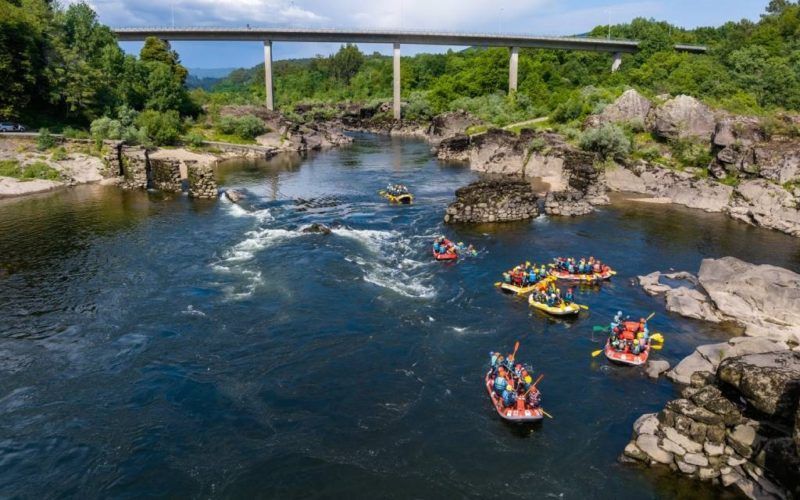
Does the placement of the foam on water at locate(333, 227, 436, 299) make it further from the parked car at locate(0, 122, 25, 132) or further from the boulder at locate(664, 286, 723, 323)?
the parked car at locate(0, 122, 25, 132)

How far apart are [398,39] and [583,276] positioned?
118 m

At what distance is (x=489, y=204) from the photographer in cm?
5853

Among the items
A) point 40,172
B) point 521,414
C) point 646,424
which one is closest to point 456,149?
point 40,172

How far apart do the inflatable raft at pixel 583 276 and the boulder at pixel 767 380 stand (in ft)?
60.1

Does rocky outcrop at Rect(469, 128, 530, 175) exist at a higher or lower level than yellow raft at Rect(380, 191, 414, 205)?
higher

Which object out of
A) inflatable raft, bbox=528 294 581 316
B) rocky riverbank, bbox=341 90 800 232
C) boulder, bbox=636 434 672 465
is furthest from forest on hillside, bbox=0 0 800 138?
boulder, bbox=636 434 672 465

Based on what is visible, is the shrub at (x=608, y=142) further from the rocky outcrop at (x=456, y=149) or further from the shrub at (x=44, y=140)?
the shrub at (x=44, y=140)

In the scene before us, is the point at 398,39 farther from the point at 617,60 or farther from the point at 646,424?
the point at 646,424

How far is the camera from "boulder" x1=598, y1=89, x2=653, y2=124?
83.9 meters

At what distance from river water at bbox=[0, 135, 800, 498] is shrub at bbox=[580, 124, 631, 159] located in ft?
63.5

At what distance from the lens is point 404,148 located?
11900 centimetres

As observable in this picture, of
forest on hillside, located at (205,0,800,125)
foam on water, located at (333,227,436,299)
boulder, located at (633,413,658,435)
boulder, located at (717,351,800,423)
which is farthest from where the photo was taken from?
forest on hillside, located at (205,0,800,125)

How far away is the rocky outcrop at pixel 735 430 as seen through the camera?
21094 mm

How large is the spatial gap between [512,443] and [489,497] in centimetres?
366
